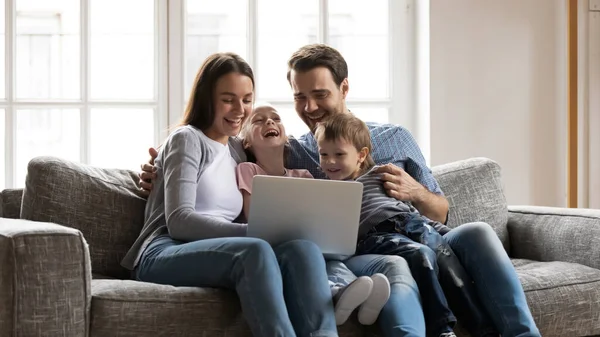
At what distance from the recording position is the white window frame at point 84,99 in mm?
→ 3822

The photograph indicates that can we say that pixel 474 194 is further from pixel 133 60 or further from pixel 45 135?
pixel 45 135

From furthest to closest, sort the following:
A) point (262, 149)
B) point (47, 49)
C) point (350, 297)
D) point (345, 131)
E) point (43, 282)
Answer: point (47, 49) < point (262, 149) < point (345, 131) < point (350, 297) < point (43, 282)

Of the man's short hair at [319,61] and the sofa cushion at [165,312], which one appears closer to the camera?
the sofa cushion at [165,312]

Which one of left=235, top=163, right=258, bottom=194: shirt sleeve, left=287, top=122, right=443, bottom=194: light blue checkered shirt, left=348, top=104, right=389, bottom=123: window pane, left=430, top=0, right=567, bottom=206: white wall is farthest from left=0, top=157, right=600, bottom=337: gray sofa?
left=348, top=104, right=389, bottom=123: window pane

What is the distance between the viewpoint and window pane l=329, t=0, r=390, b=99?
4133 millimetres

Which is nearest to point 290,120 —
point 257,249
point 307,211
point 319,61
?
point 319,61

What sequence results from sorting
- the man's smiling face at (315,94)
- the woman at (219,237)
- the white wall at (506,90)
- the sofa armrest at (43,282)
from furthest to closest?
the white wall at (506,90) → the man's smiling face at (315,94) → the woman at (219,237) → the sofa armrest at (43,282)

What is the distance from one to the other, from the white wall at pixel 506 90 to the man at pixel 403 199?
1.01 metres

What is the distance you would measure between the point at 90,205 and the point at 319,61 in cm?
90

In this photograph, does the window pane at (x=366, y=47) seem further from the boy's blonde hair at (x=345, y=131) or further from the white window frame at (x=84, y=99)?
the boy's blonde hair at (x=345, y=131)

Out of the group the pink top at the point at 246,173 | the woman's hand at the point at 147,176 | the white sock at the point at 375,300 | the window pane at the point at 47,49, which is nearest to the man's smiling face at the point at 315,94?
the pink top at the point at 246,173

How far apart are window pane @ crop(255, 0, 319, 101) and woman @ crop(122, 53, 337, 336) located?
1.13 m

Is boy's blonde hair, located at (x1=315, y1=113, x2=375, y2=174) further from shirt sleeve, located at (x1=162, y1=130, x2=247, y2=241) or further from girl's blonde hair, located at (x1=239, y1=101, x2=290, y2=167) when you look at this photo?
shirt sleeve, located at (x1=162, y1=130, x2=247, y2=241)

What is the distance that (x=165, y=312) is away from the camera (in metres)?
2.28
